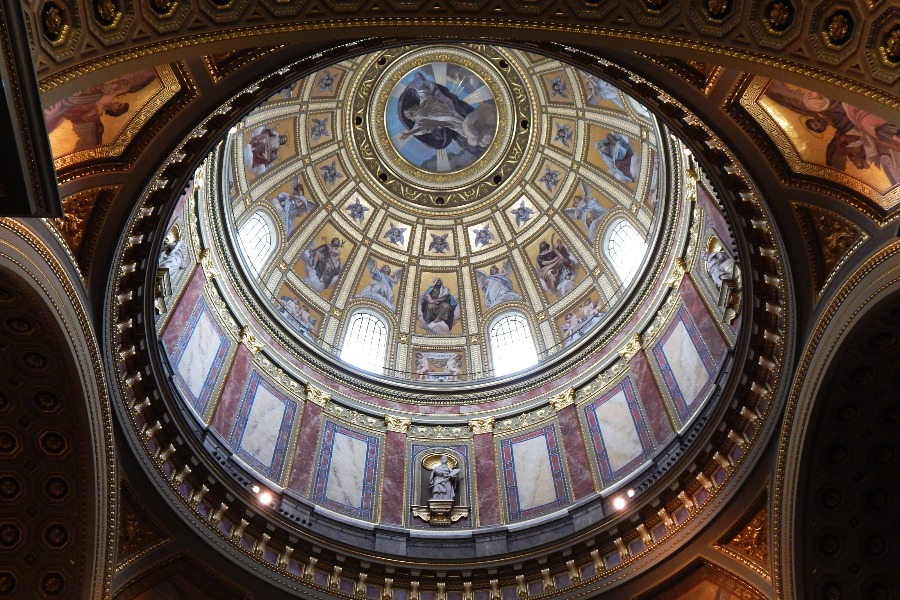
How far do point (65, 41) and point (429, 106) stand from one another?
26170mm

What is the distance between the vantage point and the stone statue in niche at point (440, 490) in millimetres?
24000

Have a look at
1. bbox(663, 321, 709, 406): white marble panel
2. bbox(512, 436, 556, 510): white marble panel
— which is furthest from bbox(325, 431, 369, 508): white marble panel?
bbox(663, 321, 709, 406): white marble panel

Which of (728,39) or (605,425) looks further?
(605,425)

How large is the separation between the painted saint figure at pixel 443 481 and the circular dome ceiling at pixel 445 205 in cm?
543

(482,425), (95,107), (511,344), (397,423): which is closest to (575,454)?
(482,425)

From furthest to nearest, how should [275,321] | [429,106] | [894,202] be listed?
[429,106] < [275,321] < [894,202]

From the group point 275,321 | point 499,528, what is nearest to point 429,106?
point 275,321

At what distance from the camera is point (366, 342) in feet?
102

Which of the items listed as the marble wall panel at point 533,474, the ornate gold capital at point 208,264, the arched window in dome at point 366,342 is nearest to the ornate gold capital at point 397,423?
the arched window in dome at point 366,342

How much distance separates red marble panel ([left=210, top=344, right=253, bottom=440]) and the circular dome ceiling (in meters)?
3.05

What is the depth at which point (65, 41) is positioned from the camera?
963 centimetres

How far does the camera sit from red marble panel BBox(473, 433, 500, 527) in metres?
24.0

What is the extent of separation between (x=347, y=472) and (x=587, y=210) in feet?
48.9

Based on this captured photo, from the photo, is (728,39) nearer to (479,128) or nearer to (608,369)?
(608,369)
